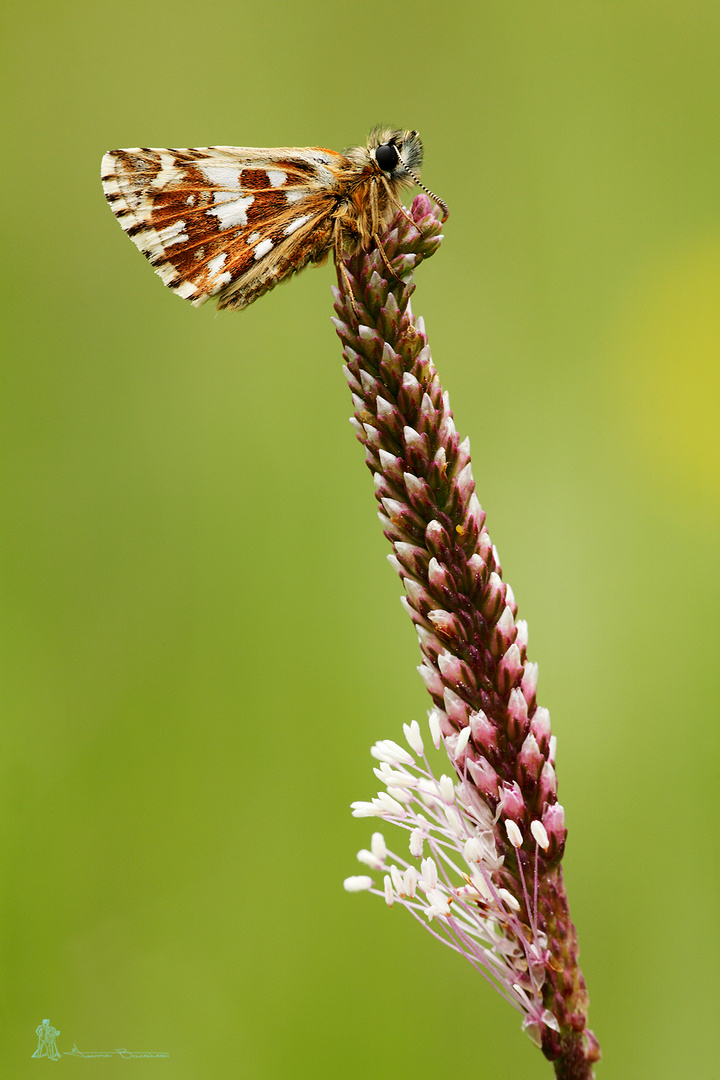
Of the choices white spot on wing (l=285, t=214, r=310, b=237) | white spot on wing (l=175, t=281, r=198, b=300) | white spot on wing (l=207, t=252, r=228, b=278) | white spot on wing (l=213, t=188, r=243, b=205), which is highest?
white spot on wing (l=213, t=188, r=243, b=205)

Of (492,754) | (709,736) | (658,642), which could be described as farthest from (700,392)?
(492,754)

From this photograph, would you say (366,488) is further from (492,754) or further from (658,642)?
(492,754)

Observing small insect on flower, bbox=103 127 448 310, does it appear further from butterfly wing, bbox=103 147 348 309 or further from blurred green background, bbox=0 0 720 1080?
blurred green background, bbox=0 0 720 1080

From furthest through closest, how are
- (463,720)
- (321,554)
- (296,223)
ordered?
(321,554) < (296,223) < (463,720)

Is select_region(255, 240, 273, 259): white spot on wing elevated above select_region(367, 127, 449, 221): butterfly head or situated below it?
below

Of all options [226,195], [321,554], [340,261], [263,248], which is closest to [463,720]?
[340,261]

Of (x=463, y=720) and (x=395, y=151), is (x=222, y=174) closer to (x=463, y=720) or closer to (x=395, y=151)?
(x=395, y=151)

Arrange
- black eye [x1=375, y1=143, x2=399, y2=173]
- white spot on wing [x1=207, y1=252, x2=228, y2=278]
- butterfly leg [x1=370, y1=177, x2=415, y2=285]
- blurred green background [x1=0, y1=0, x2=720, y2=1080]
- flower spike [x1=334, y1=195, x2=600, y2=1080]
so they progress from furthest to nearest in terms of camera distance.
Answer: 1. blurred green background [x1=0, y1=0, x2=720, y2=1080]
2. white spot on wing [x1=207, y1=252, x2=228, y2=278]
3. black eye [x1=375, y1=143, x2=399, y2=173]
4. butterfly leg [x1=370, y1=177, x2=415, y2=285]
5. flower spike [x1=334, y1=195, x2=600, y2=1080]

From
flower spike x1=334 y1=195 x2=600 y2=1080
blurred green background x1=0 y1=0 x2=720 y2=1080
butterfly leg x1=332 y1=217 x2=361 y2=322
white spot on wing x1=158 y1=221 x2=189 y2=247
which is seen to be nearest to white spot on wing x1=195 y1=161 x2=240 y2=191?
white spot on wing x1=158 y1=221 x2=189 y2=247
